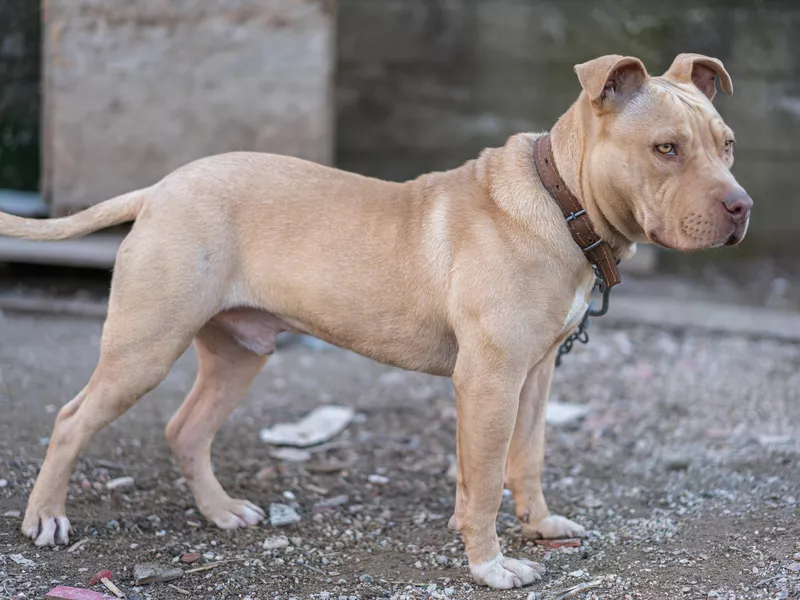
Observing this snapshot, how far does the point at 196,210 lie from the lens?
3.90m

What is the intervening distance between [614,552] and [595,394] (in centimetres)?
240

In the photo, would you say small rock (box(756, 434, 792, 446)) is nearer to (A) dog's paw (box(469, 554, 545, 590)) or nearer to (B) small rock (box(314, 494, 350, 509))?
(A) dog's paw (box(469, 554, 545, 590))

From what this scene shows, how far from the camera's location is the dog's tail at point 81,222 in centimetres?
405

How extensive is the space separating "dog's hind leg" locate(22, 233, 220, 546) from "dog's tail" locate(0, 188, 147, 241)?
0.63 ft

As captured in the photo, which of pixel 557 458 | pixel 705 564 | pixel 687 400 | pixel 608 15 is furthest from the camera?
pixel 608 15

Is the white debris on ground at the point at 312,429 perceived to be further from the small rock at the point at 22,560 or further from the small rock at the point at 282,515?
the small rock at the point at 22,560

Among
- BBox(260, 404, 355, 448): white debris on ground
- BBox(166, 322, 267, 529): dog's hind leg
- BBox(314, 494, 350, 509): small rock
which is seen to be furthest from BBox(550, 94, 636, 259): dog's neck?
BBox(260, 404, 355, 448): white debris on ground

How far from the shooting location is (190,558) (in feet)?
13.0

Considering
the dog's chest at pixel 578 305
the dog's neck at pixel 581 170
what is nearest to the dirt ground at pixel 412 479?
the dog's chest at pixel 578 305

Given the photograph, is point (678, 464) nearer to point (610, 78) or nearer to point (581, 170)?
point (581, 170)

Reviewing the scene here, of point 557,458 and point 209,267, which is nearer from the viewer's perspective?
point 209,267

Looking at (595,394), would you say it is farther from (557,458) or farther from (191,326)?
(191,326)

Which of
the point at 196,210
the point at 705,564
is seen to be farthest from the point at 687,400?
the point at 196,210

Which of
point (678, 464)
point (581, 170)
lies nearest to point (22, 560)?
point (581, 170)
